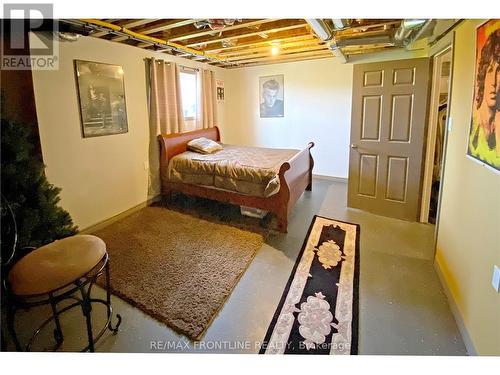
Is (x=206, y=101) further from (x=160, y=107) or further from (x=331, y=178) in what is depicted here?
(x=331, y=178)

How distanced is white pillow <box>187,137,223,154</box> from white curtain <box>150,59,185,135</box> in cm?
31

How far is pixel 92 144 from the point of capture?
3244 millimetres

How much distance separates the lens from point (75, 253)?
5.32 feet

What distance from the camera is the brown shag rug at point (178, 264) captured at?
2.02 meters

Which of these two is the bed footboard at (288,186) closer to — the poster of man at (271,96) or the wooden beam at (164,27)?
the wooden beam at (164,27)

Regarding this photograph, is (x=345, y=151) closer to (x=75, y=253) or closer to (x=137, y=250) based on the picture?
(x=137, y=250)

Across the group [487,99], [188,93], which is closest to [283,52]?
[188,93]

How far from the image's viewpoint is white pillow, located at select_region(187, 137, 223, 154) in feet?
13.9

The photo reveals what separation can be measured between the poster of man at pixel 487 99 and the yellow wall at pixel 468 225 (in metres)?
0.11

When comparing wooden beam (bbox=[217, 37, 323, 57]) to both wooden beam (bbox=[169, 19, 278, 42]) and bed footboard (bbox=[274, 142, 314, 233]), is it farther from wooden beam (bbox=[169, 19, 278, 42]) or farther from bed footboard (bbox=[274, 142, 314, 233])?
bed footboard (bbox=[274, 142, 314, 233])

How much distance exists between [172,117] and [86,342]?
3209mm

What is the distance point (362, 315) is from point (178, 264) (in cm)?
155

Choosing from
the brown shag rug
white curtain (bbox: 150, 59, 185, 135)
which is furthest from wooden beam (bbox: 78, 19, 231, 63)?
the brown shag rug

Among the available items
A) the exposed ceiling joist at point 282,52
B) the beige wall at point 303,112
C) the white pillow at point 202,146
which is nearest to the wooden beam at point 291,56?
the exposed ceiling joist at point 282,52
